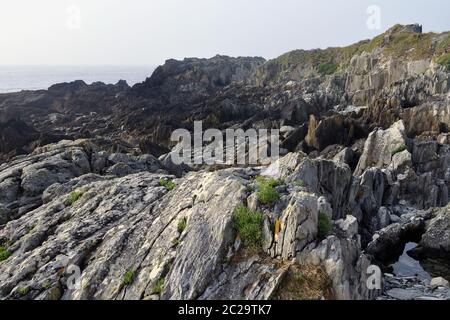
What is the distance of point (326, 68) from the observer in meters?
131

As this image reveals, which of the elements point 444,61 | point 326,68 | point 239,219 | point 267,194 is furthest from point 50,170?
point 326,68

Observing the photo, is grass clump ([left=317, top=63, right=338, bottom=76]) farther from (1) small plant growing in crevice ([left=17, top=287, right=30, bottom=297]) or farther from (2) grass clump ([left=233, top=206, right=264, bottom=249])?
(1) small plant growing in crevice ([left=17, top=287, right=30, bottom=297])

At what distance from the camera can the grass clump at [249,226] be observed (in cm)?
1109

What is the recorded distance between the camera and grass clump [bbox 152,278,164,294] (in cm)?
1041

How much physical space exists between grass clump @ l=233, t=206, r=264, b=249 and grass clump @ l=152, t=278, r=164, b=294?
2.41 metres

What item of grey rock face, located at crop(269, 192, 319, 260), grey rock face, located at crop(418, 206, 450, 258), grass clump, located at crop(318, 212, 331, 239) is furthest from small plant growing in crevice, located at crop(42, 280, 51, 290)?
grey rock face, located at crop(418, 206, 450, 258)

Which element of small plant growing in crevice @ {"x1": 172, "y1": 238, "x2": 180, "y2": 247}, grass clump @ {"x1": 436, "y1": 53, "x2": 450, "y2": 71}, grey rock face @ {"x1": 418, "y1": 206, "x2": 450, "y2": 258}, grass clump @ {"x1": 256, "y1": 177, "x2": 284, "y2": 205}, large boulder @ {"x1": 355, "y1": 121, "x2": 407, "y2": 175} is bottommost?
grey rock face @ {"x1": 418, "y1": 206, "x2": 450, "y2": 258}

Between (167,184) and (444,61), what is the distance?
87896 millimetres

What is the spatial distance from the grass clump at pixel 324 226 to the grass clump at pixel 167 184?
→ 6.02 metres

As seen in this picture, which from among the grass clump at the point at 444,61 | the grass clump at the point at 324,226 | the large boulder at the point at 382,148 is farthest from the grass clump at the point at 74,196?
the grass clump at the point at 444,61

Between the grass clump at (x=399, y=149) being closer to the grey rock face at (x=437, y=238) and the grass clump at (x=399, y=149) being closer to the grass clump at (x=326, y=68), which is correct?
the grey rock face at (x=437, y=238)

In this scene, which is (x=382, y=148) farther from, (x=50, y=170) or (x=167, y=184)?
(x=50, y=170)

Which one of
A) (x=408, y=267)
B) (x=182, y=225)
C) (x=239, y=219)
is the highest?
(x=239, y=219)
